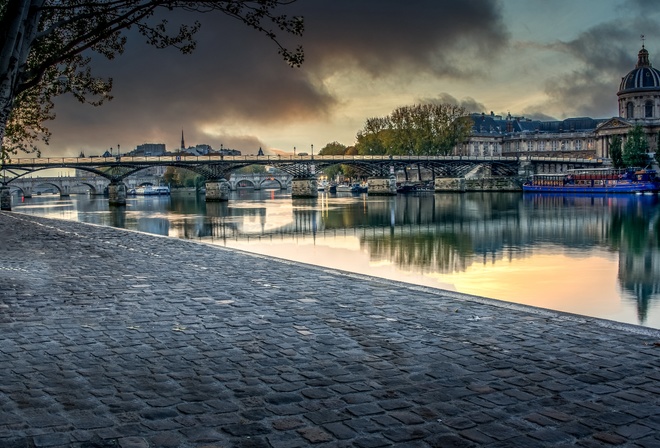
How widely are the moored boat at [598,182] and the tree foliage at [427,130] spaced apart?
1750cm

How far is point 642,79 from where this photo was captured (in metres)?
135

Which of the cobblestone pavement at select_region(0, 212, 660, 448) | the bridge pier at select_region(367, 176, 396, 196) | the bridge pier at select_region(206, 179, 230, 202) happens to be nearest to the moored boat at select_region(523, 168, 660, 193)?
the bridge pier at select_region(367, 176, 396, 196)

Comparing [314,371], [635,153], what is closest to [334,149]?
[635,153]

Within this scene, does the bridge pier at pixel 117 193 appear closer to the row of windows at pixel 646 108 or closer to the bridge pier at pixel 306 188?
the bridge pier at pixel 306 188

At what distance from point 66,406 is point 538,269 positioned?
622 inches

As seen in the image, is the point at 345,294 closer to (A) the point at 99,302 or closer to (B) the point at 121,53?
(A) the point at 99,302

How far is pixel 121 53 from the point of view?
14398 millimetres

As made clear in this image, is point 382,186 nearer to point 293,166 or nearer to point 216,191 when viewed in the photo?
point 293,166

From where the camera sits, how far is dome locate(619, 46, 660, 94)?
134 m

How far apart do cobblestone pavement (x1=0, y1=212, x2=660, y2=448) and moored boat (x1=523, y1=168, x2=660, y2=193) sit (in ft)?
242

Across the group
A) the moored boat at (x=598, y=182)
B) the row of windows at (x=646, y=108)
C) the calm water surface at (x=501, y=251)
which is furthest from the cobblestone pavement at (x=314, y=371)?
the row of windows at (x=646, y=108)

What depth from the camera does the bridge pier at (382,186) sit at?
95.9 meters

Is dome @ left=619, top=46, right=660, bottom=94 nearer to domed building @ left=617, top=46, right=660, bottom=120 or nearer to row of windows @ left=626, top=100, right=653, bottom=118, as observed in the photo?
domed building @ left=617, top=46, right=660, bottom=120

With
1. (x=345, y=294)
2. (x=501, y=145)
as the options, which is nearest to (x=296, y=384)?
(x=345, y=294)
